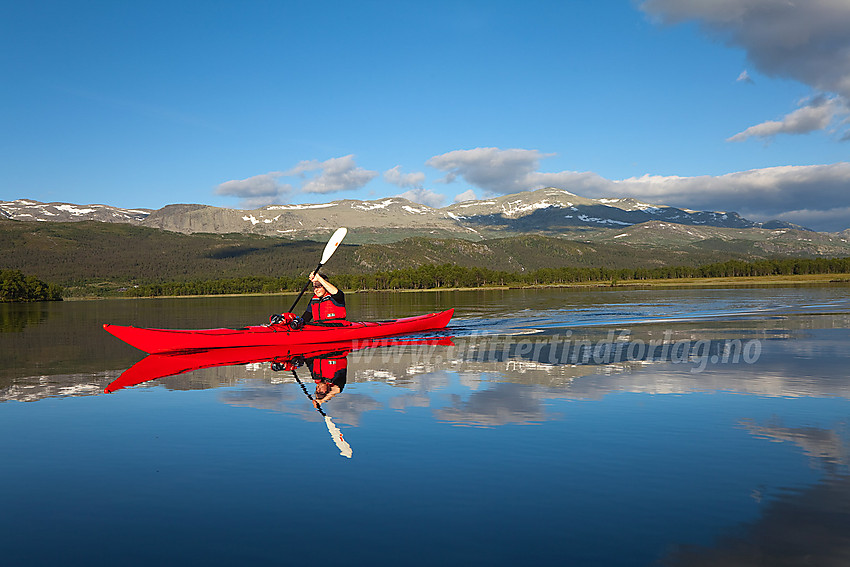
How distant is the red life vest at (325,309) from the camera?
3512 cm

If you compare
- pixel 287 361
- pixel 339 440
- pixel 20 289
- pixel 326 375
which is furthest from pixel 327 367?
pixel 20 289

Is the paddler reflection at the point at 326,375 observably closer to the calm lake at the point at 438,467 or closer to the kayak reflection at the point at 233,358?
the kayak reflection at the point at 233,358

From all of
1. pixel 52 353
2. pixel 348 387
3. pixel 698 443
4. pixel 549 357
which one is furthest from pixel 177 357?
pixel 698 443

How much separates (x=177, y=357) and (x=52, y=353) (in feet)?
24.2

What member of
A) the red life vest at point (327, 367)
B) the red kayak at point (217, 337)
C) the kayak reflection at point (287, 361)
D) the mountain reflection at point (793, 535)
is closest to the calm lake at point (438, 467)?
the mountain reflection at point (793, 535)

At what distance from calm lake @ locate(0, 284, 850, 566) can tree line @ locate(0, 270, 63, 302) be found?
159 m

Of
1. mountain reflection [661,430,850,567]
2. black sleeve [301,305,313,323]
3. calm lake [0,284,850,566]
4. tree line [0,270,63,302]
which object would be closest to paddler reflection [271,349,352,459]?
calm lake [0,284,850,566]

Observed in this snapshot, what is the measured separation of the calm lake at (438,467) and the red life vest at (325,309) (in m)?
9.98

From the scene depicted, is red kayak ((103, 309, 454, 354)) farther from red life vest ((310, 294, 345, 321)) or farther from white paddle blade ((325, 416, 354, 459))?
white paddle blade ((325, 416, 354, 459))

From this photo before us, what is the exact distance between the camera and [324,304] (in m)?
35.1

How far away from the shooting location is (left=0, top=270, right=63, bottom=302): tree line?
518 ft

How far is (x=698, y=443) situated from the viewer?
13945 mm

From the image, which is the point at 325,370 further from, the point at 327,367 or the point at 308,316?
the point at 308,316

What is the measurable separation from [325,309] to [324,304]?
281 mm
